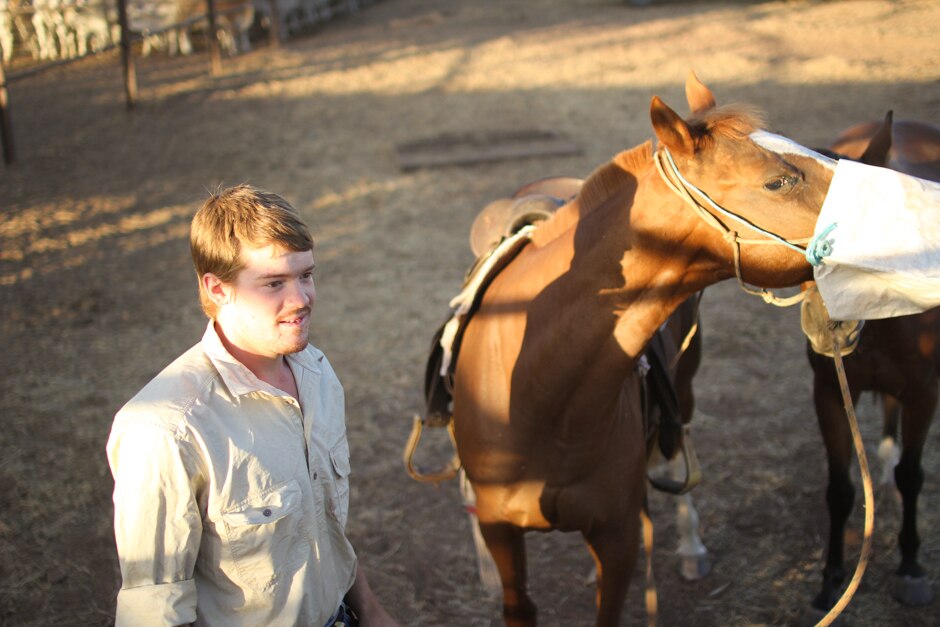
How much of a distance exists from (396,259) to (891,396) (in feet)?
12.1

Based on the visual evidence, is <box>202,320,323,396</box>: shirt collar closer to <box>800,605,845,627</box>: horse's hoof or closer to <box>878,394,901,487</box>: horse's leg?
<box>800,605,845,627</box>: horse's hoof

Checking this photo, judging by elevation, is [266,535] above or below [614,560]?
above

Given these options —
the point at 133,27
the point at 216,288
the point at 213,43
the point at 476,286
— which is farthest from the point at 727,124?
the point at 133,27

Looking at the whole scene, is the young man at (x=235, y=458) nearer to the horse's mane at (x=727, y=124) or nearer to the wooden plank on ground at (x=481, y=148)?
the horse's mane at (x=727, y=124)

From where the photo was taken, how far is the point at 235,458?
140cm

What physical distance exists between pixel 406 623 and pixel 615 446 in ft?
4.11

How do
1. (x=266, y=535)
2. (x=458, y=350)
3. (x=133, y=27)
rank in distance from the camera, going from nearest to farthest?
(x=266, y=535) < (x=458, y=350) < (x=133, y=27)

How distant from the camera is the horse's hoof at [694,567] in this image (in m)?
3.05

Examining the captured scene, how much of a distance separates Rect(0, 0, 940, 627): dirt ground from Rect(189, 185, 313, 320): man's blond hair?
0.48ft

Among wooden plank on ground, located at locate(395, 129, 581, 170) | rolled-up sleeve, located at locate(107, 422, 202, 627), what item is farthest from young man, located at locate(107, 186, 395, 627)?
wooden plank on ground, located at locate(395, 129, 581, 170)

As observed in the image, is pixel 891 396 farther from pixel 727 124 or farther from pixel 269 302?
pixel 269 302

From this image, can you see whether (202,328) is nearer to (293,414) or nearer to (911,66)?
(293,414)

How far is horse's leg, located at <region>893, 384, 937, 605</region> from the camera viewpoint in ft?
9.12

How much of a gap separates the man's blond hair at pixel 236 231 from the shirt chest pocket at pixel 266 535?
0.42 m
